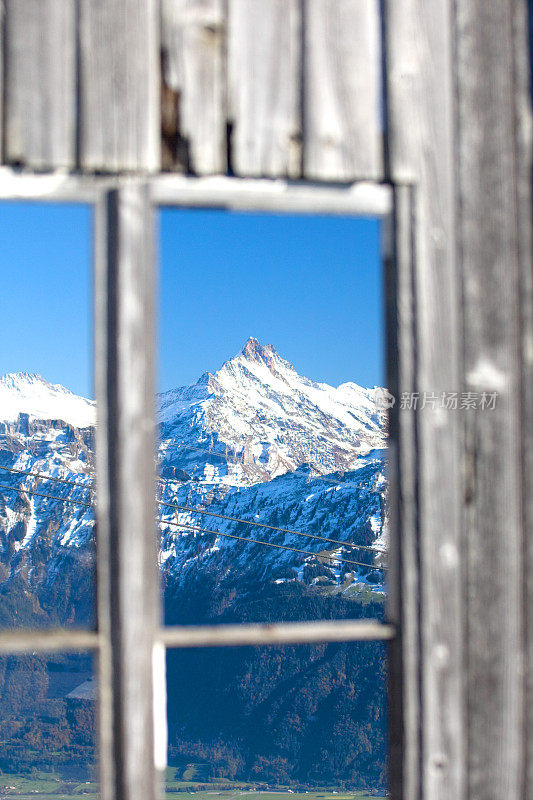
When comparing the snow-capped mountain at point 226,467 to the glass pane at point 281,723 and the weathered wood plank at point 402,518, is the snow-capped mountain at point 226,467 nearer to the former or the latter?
the glass pane at point 281,723

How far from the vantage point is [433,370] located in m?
1.17

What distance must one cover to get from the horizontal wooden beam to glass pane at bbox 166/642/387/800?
221ft

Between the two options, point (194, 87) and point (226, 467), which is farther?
point (226, 467)

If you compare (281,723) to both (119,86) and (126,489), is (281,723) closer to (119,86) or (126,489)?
(126,489)

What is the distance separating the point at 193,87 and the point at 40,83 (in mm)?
235

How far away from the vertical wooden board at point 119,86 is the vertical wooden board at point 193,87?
0.02 m

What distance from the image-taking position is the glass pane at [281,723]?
6738 cm

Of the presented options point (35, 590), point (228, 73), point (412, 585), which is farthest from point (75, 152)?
point (35, 590)

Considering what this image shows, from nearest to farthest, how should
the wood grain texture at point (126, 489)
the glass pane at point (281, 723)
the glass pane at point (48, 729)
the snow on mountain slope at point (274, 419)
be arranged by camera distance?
1. the wood grain texture at point (126, 489)
2. the glass pane at point (281, 723)
3. the glass pane at point (48, 729)
4. the snow on mountain slope at point (274, 419)

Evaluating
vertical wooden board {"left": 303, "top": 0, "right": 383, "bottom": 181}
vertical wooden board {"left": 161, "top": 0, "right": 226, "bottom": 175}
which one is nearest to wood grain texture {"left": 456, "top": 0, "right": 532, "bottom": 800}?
vertical wooden board {"left": 303, "top": 0, "right": 383, "bottom": 181}

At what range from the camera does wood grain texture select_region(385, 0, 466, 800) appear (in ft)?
3.71

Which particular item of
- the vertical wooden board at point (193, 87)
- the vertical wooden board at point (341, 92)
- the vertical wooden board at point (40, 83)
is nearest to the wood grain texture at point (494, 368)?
the vertical wooden board at point (341, 92)

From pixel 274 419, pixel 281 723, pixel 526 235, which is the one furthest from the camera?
pixel 274 419

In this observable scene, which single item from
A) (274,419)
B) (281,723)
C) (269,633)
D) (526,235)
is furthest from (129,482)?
(274,419)
